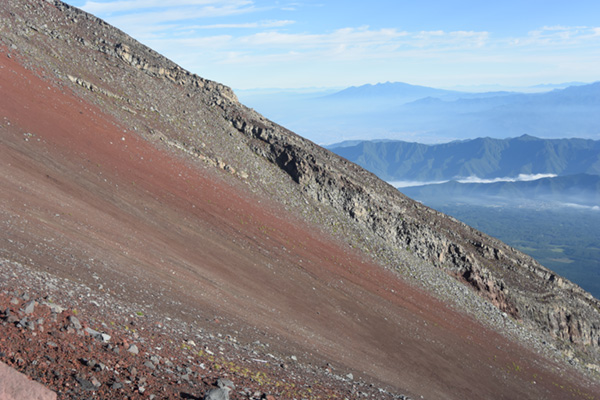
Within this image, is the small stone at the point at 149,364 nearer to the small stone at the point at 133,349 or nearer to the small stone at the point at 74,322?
the small stone at the point at 133,349

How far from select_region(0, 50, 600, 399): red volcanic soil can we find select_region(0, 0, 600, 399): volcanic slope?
0.15m

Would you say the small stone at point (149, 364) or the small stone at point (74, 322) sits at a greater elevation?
the small stone at point (74, 322)

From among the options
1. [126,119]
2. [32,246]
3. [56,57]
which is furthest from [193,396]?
[56,57]

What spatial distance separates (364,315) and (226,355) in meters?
19.7

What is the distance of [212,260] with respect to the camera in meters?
33.3

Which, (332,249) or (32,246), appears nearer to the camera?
(32,246)

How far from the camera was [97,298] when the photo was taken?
19.2 m

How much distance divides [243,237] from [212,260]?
20.5ft

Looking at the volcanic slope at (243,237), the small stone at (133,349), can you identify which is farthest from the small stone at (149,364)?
the volcanic slope at (243,237)

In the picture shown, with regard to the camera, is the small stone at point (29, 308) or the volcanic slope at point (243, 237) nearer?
the small stone at point (29, 308)

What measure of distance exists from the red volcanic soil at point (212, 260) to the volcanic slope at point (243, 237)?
152 millimetres

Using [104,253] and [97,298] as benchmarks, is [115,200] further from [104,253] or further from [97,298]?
[97,298]

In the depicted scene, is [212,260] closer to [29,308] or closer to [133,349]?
[133,349]

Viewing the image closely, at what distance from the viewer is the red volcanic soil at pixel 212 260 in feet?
80.7
